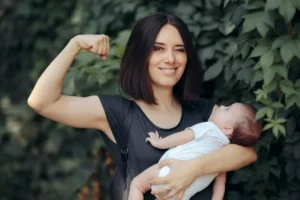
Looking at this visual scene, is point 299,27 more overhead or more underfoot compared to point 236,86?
more overhead

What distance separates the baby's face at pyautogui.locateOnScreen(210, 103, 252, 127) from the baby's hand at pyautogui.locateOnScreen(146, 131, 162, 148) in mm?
268

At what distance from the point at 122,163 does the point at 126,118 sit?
0.71 feet

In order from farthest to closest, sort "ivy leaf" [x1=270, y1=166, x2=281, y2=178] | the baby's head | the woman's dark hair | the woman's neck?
"ivy leaf" [x1=270, y1=166, x2=281, y2=178], the woman's neck, the woman's dark hair, the baby's head

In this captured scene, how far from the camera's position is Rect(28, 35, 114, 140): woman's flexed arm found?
2877 mm

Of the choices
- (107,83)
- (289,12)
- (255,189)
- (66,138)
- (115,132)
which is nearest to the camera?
(289,12)

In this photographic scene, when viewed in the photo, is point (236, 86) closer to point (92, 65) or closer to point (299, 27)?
point (299, 27)

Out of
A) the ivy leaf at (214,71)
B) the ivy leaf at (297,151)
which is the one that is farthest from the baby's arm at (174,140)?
the ivy leaf at (214,71)

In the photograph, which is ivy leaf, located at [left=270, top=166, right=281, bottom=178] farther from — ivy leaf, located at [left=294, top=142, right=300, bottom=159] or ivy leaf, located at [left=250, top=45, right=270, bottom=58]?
ivy leaf, located at [left=250, top=45, right=270, bottom=58]

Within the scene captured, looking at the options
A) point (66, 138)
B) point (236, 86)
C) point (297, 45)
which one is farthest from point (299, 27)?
point (66, 138)

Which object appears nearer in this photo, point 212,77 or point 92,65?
point 212,77

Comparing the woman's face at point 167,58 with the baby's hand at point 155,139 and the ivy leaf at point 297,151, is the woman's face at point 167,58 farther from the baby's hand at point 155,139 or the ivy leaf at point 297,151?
the ivy leaf at point 297,151

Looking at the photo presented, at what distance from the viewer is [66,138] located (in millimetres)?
6125

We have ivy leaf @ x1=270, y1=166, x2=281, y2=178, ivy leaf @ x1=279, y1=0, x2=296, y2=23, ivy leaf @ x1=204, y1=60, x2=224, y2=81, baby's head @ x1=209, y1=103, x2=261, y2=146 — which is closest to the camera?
ivy leaf @ x1=279, y1=0, x2=296, y2=23

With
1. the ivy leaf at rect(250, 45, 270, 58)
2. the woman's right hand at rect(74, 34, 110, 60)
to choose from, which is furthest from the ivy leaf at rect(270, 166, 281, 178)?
the woman's right hand at rect(74, 34, 110, 60)
